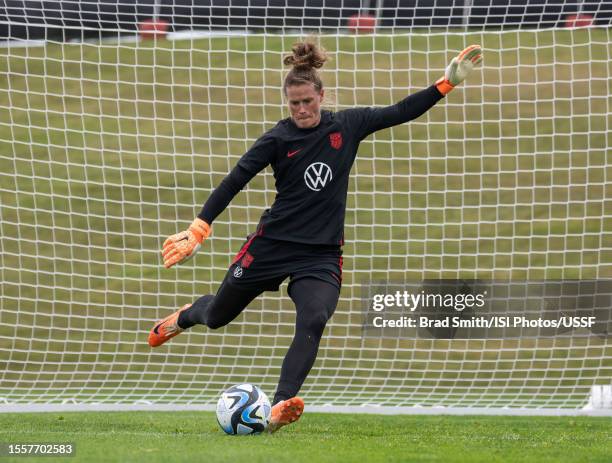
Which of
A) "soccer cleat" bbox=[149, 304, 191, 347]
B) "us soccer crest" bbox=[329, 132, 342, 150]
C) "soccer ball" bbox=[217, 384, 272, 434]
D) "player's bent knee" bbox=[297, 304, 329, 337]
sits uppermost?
"us soccer crest" bbox=[329, 132, 342, 150]

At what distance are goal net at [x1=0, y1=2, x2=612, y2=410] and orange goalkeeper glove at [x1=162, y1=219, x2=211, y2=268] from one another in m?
3.10

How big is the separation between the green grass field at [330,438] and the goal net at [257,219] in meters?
1.26

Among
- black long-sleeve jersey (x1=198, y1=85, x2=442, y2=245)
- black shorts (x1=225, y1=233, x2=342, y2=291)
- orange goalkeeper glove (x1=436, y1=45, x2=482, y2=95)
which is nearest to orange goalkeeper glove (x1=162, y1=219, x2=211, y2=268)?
black long-sleeve jersey (x1=198, y1=85, x2=442, y2=245)

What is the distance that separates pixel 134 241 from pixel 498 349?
4204 mm

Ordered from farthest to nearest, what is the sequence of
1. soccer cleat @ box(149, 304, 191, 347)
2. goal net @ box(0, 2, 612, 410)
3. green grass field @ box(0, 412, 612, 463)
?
goal net @ box(0, 2, 612, 410) → soccer cleat @ box(149, 304, 191, 347) → green grass field @ box(0, 412, 612, 463)

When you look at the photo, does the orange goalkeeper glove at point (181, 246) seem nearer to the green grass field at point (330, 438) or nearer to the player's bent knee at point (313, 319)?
the player's bent knee at point (313, 319)

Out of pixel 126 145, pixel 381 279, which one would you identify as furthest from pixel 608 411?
pixel 126 145

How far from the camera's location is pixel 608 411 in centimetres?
804

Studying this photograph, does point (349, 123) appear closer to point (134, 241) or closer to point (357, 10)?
point (357, 10)

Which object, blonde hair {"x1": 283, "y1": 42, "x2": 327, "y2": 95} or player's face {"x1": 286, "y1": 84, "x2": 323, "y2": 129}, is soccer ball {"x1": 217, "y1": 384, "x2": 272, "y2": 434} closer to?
player's face {"x1": 286, "y1": 84, "x2": 323, "y2": 129}

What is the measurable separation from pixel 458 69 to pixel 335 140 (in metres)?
0.76

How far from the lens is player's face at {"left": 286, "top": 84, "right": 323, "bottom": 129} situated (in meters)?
5.75

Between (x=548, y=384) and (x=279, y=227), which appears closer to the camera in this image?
(x=279, y=227)

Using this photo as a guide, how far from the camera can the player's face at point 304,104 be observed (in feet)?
18.9
